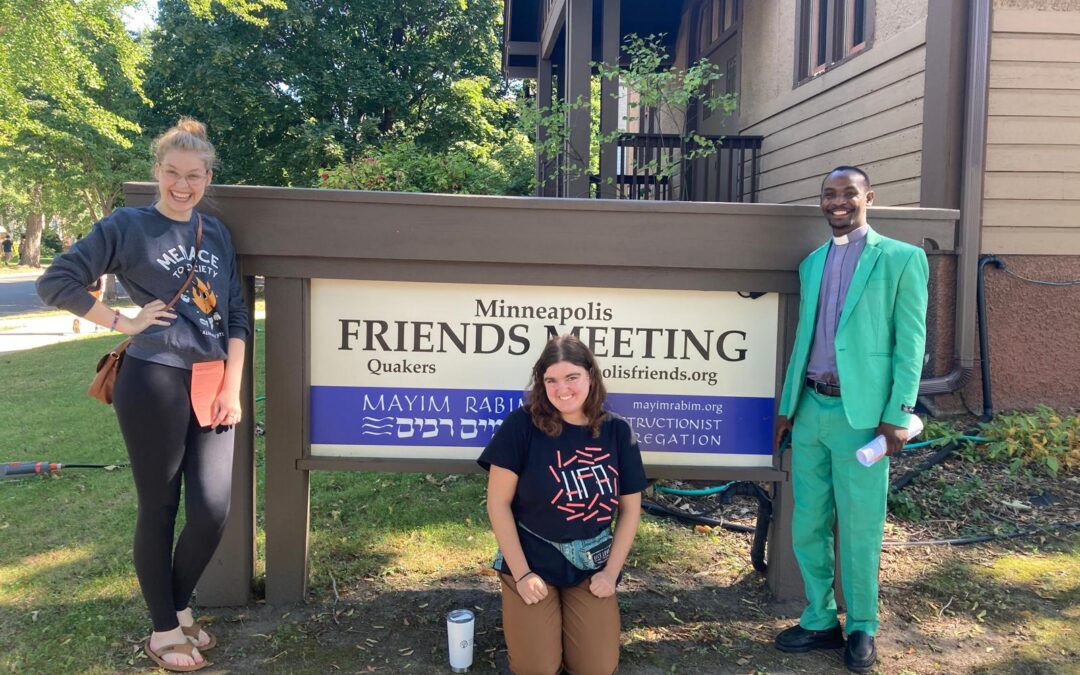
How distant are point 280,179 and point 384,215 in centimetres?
1931

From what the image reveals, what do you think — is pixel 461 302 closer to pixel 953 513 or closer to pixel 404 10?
pixel 953 513

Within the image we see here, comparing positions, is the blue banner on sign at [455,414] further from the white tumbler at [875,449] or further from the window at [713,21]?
the window at [713,21]

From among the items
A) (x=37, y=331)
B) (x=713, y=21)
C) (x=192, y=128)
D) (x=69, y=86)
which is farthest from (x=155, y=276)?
(x=37, y=331)

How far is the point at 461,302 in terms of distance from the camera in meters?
3.05

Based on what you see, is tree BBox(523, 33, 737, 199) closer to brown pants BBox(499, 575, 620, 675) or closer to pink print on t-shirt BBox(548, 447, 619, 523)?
pink print on t-shirt BBox(548, 447, 619, 523)

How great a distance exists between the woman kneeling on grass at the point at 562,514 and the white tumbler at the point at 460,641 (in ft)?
0.52

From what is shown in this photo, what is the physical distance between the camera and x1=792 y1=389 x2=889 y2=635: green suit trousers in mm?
2701

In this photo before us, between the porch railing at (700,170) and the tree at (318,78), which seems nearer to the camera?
the porch railing at (700,170)

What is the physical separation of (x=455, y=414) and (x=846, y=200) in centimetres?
163

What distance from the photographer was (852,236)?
277cm

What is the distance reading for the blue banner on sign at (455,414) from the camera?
309 cm

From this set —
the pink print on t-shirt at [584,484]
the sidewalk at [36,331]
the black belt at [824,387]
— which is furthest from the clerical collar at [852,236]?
the sidewalk at [36,331]

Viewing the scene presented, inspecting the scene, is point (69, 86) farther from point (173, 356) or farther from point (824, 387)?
point (824, 387)

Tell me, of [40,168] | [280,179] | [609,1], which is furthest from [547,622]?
[40,168]
